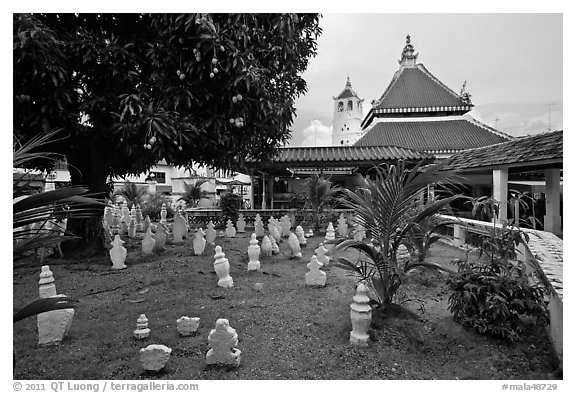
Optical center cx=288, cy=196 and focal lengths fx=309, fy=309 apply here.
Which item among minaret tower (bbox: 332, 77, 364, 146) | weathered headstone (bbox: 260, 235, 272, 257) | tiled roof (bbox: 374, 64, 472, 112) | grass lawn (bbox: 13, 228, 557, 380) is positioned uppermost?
minaret tower (bbox: 332, 77, 364, 146)

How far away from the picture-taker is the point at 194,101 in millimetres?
4086

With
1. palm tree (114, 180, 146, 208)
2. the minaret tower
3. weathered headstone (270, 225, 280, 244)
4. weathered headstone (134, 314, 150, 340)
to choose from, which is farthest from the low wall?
the minaret tower

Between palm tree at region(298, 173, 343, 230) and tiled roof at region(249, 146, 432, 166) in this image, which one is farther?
tiled roof at region(249, 146, 432, 166)

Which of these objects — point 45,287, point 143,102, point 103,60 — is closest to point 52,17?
point 103,60

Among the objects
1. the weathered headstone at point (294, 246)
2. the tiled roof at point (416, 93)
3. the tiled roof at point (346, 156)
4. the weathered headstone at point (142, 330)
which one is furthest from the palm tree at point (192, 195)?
the weathered headstone at point (142, 330)

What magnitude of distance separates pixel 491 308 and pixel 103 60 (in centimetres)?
499

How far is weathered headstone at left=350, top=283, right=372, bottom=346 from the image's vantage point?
2.59m

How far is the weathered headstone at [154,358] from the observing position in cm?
228

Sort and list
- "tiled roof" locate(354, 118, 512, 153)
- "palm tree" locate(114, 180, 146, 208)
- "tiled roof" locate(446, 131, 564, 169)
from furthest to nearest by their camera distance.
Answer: "palm tree" locate(114, 180, 146, 208)
"tiled roof" locate(354, 118, 512, 153)
"tiled roof" locate(446, 131, 564, 169)

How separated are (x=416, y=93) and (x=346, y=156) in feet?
31.4

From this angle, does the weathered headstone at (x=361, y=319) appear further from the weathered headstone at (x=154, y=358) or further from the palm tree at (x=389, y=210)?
the weathered headstone at (x=154, y=358)

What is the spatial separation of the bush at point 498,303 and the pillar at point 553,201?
228 inches

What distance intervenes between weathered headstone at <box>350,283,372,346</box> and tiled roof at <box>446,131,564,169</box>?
269 cm

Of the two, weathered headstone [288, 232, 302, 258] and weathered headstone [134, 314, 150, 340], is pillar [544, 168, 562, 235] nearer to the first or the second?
weathered headstone [288, 232, 302, 258]
